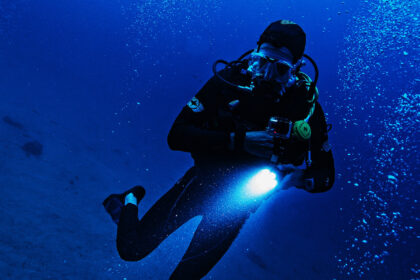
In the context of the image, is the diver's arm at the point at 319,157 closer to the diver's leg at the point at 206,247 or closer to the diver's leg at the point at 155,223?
the diver's leg at the point at 206,247

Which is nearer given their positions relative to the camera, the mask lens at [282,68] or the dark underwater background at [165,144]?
the mask lens at [282,68]

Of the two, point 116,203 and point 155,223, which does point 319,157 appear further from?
point 116,203

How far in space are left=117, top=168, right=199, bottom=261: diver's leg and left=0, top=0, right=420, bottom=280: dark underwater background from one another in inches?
86.0

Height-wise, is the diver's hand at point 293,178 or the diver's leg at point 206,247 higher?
the diver's hand at point 293,178

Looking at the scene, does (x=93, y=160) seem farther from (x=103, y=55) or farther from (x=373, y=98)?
(x=103, y=55)

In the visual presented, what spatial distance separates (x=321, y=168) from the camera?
254 centimetres

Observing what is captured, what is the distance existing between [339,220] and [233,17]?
4947cm

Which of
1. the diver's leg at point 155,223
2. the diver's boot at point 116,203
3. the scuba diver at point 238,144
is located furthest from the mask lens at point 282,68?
the diver's boot at point 116,203

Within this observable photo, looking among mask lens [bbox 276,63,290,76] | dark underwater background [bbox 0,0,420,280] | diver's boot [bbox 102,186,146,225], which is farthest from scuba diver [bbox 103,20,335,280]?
dark underwater background [bbox 0,0,420,280]

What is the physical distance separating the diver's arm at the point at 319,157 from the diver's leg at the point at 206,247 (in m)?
0.72

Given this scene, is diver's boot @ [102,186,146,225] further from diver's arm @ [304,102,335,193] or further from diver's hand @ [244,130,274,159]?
diver's arm @ [304,102,335,193]

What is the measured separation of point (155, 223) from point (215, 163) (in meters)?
0.86

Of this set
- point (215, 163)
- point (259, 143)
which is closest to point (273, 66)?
point (259, 143)

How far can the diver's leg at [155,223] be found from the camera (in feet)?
8.05
